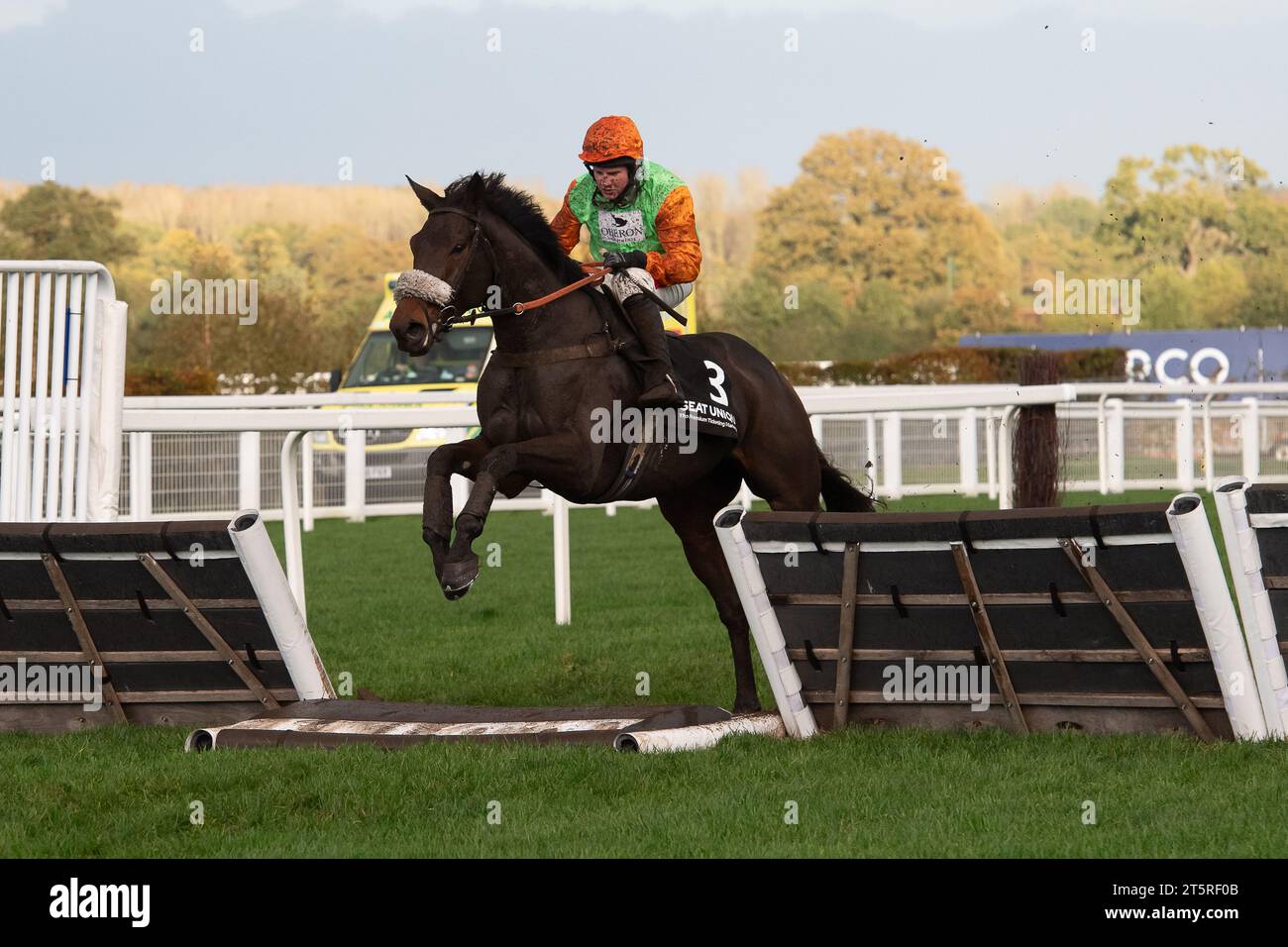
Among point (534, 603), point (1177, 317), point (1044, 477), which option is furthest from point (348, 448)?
point (1177, 317)

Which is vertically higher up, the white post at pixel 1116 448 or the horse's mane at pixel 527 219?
the horse's mane at pixel 527 219

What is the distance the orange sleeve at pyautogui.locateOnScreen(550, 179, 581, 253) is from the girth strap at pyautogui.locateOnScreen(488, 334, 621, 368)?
2.39ft

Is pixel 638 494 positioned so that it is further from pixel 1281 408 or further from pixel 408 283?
pixel 1281 408

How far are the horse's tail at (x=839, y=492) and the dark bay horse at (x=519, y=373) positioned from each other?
2.65 ft

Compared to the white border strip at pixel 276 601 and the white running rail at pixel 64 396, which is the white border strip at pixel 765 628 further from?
the white running rail at pixel 64 396

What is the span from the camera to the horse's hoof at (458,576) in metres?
5.77

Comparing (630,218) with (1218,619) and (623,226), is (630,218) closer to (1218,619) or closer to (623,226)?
(623,226)

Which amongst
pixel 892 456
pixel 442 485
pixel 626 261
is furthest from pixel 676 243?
Result: pixel 892 456

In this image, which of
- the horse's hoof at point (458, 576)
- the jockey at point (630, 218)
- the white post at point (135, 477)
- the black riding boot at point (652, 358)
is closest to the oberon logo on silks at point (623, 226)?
the jockey at point (630, 218)

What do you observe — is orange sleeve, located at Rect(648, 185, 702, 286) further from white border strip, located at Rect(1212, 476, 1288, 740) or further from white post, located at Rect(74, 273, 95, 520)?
white border strip, located at Rect(1212, 476, 1288, 740)

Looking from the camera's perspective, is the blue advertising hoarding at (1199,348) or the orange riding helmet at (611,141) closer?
the orange riding helmet at (611,141)

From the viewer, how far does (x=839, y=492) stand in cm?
760

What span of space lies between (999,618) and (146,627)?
9.97 ft
